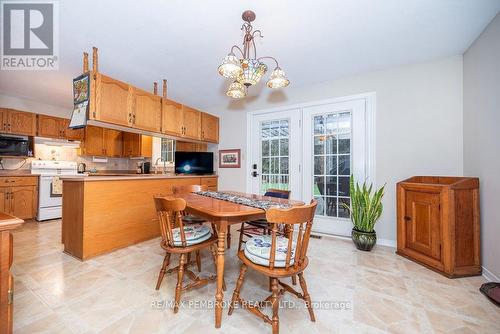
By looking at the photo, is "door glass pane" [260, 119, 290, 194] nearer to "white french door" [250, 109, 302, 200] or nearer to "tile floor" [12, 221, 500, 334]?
"white french door" [250, 109, 302, 200]

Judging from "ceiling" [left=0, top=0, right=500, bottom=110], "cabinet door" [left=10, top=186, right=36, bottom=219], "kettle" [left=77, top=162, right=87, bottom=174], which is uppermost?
"ceiling" [left=0, top=0, right=500, bottom=110]

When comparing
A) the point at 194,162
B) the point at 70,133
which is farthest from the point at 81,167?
the point at 194,162

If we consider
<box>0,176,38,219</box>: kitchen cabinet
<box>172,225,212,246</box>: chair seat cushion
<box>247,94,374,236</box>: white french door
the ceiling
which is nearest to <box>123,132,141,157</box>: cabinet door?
<box>0,176,38,219</box>: kitchen cabinet

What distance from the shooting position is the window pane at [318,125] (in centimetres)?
338

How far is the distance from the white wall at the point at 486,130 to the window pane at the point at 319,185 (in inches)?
65.7

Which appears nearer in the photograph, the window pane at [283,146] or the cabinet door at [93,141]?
the window pane at [283,146]

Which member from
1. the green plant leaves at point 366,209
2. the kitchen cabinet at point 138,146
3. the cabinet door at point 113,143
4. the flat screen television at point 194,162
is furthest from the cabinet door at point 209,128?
the green plant leaves at point 366,209

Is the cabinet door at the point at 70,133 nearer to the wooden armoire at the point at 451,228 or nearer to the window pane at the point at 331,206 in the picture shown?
the window pane at the point at 331,206

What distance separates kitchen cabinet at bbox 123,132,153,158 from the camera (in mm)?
4996

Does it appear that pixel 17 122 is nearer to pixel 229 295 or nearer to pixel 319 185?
pixel 229 295

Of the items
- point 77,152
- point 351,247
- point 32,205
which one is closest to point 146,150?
point 77,152

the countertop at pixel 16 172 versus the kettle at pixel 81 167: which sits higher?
the kettle at pixel 81 167

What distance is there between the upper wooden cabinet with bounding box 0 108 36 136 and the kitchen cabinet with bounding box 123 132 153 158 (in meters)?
1.65

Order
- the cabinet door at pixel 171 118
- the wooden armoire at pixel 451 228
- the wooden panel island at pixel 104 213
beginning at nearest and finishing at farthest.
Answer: the wooden armoire at pixel 451 228 → the wooden panel island at pixel 104 213 → the cabinet door at pixel 171 118
